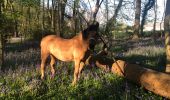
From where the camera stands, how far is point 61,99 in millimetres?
7961

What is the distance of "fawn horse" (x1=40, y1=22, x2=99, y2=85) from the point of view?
348 inches

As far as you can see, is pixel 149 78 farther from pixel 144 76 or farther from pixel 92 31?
pixel 92 31

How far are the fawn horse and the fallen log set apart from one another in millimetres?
1546

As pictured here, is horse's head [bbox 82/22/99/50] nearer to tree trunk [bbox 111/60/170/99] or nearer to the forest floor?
the forest floor

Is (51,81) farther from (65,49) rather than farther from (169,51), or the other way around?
(169,51)

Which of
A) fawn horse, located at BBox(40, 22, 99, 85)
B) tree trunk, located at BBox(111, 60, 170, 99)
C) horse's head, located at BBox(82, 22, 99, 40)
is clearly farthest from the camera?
fawn horse, located at BBox(40, 22, 99, 85)

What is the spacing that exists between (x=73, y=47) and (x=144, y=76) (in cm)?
210

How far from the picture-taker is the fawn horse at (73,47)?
8.84 meters

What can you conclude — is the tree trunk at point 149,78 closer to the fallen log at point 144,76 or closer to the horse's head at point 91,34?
the fallen log at point 144,76

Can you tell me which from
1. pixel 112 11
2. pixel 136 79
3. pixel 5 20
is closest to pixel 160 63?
pixel 136 79

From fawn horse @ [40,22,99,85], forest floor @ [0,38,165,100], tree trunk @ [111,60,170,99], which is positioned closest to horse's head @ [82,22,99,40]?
fawn horse @ [40,22,99,85]

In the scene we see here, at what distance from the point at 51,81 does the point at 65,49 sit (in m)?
1.02

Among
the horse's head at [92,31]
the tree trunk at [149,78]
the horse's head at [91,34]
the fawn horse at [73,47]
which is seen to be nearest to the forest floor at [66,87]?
the tree trunk at [149,78]

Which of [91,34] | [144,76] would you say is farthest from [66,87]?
[144,76]
